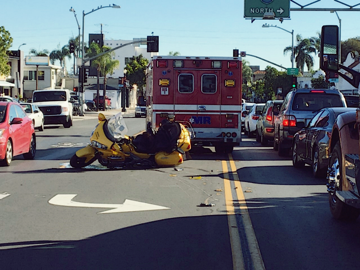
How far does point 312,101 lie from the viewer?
16.6 m

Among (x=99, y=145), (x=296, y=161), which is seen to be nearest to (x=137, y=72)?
(x=296, y=161)

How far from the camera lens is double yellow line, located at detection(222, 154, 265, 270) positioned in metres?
5.89

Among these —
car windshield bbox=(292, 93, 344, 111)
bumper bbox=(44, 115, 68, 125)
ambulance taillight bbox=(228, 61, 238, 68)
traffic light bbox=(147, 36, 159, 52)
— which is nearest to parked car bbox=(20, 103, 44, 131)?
bumper bbox=(44, 115, 68, 125)

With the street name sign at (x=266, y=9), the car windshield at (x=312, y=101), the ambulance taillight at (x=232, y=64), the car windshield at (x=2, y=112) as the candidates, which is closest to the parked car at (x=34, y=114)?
the street name sign at (x=266, y=9)

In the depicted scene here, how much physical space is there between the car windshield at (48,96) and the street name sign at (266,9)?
41.7 feet

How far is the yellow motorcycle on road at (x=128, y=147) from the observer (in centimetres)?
1328

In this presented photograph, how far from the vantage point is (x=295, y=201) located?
31.3ft

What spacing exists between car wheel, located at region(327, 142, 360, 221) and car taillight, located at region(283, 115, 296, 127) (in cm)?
835

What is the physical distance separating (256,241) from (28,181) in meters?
6.11

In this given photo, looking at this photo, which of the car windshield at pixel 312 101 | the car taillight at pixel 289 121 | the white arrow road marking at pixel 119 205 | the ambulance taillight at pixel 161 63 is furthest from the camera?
the ambulance taillight at pixel 161 63

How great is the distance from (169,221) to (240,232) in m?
1.10

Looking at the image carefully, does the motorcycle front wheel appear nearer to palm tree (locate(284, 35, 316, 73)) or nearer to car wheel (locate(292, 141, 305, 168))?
car wheel (locate(292, 141, 305, 168))

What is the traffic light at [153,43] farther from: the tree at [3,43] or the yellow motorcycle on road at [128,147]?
the yellow motorcycle on road at [128,147]

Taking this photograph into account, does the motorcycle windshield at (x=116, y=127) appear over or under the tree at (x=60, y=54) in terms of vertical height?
under
